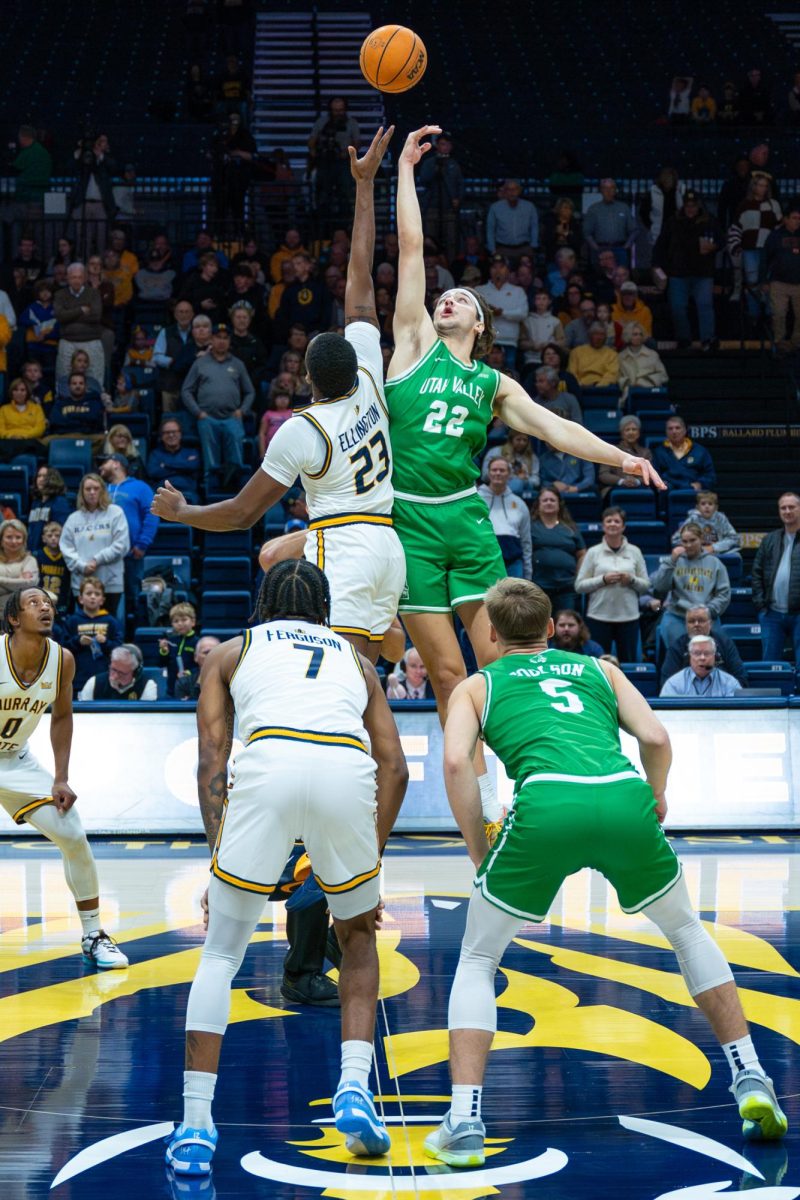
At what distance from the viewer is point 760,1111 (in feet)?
14.8

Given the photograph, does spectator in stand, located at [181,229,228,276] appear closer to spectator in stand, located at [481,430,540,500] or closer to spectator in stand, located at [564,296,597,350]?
spectator in stand, located at [564,296,597,350]

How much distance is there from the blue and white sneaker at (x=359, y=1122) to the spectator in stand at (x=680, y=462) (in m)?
11.4

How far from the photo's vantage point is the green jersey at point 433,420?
6.86m

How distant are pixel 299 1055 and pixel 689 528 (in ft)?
27.4

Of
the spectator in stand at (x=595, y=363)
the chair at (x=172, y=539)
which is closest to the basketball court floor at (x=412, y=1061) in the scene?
the chair at (x=172, y=539)

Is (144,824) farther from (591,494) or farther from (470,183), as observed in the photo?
(470,183)

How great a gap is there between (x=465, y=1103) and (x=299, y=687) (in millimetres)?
1332

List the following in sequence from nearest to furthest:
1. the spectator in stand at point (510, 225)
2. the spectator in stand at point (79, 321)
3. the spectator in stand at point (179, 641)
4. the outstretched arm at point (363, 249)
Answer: the outstretched arm at point (363, 249) < the spectator in stand at point (179, 641) < the spectator in stand at point (79, 321) < the spectator in stand at point (510, 225)

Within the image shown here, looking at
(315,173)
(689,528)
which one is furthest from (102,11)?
(689,528)

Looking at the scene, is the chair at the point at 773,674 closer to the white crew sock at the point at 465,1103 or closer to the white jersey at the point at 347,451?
the white jersey at the point at 347,451

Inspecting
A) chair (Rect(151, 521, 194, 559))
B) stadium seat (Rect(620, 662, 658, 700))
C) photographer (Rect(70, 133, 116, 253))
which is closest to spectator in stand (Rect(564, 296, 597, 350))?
chair (Rect(151, 521, 194, 559))

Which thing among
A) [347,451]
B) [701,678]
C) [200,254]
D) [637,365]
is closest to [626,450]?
[637,365]

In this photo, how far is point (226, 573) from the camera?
14.3 m

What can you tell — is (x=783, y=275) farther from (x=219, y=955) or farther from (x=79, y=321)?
(x=219, y=955)
